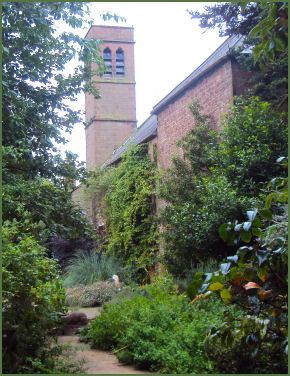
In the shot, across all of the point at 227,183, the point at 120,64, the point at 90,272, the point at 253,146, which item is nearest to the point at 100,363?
the point at 227,183

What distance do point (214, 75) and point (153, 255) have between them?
18.2 feet

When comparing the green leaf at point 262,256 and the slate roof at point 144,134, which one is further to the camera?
the slate roof at point 144,134

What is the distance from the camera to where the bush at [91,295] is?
32.1ft

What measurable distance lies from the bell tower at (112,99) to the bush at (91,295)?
49.3 ft

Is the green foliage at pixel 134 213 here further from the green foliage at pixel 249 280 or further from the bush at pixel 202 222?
the green foliage at pixel 249 280

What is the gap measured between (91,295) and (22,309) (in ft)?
19.3

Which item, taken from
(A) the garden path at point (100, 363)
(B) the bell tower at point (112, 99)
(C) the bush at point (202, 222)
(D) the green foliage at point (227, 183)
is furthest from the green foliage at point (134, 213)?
(B) the bell tower at point (112, 99)

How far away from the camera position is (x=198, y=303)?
6.18m

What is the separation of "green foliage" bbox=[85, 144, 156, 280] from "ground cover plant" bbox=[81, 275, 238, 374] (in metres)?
5.75

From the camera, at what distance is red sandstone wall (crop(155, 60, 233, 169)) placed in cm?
984

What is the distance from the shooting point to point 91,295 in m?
9.98

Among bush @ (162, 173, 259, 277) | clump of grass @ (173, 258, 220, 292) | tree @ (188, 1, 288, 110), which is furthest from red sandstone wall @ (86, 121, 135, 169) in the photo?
clump of grass @ (173, 258, 220, 292)

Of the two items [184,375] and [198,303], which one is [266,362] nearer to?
[184,375]

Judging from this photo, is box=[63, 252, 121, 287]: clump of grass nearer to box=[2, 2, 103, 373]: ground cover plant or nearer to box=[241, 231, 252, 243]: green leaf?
box=[2, 2, 103, 373]: ground cover plant
